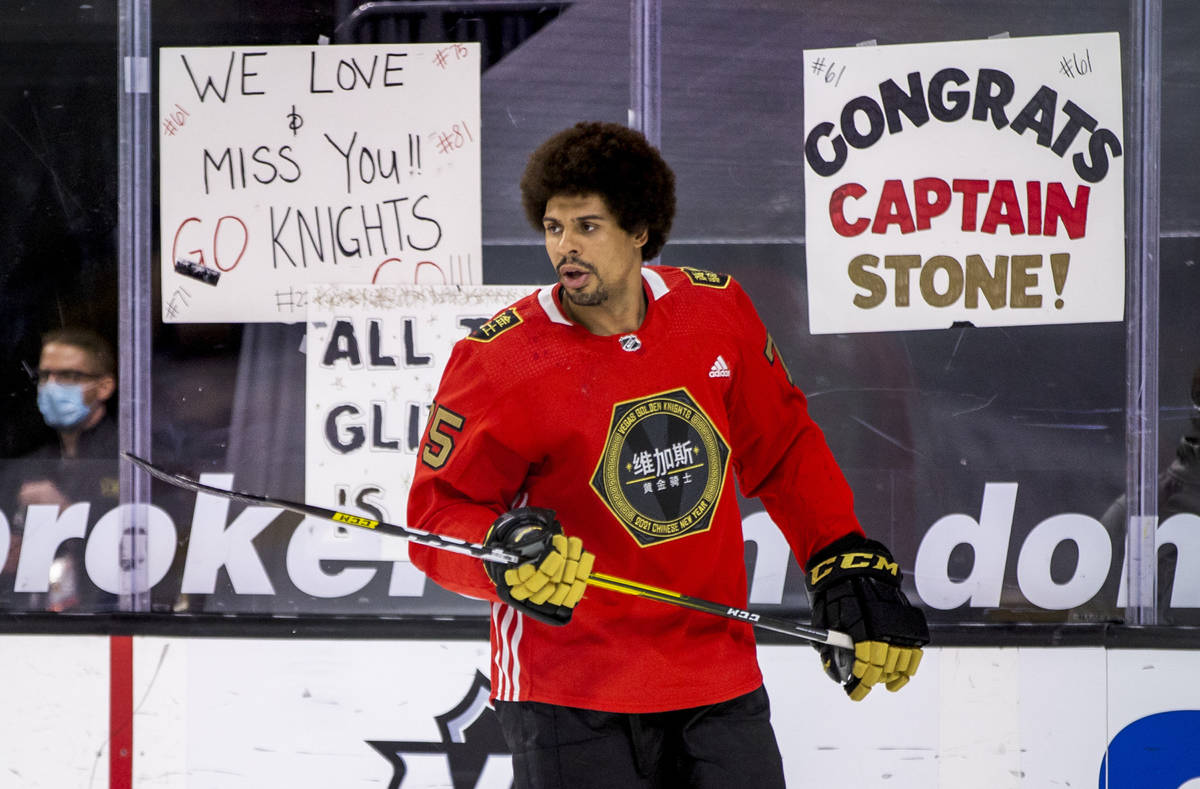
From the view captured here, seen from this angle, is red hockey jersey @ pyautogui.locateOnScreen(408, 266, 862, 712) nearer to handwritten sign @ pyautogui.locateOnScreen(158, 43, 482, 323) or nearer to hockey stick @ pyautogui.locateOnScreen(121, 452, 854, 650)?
hockey stick @ pyautogui.locateOnScreen(121, 452, 854, 650)

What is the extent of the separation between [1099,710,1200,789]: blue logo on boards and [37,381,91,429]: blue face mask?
9.37ft

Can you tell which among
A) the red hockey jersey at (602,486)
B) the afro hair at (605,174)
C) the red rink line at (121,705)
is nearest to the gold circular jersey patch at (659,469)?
the red hockey jersey at (602,486)

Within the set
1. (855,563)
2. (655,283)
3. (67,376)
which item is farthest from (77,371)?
(855,563)

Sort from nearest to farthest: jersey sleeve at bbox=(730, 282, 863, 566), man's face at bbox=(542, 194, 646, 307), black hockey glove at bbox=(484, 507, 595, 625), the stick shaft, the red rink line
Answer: black hockey glove at bbox=(484, 507, 595, 625) → the stick shaft → man's face at bbox=(542, 194, 646, 307) → jersey sleeve at bbox=(730, 282, 863, 566) → the red rink line

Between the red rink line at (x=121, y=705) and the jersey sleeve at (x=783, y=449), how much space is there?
184 cm

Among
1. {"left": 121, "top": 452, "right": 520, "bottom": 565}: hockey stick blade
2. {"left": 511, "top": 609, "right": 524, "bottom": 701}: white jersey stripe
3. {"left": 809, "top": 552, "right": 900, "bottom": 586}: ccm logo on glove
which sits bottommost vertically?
{"left": 511, "top": 609, "right": 524, "bottom": 701}: white jersey stripe

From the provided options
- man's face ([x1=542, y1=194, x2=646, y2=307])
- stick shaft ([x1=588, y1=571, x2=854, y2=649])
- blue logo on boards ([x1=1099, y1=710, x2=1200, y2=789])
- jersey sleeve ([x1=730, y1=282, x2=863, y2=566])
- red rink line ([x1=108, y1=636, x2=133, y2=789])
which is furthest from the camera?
red rink line ([x1=108, y1=636, x2=133, y2=789])

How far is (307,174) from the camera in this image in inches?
122

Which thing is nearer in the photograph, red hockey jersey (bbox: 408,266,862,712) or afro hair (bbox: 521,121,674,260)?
red hockey jersey (bbox: 408,266,862,712)

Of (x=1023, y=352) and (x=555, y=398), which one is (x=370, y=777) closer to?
(x=555, y=398)

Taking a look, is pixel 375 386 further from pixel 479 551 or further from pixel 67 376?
pixel 479 551

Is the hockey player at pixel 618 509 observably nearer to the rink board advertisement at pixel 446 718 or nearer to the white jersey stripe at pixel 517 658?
the white jersey stripe at pixel 517 658

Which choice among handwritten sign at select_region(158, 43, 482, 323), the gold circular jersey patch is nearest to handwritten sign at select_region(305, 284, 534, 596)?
handwritten sign at select_region(158, 43, 482, 323)

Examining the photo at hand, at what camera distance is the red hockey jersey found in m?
1.96
